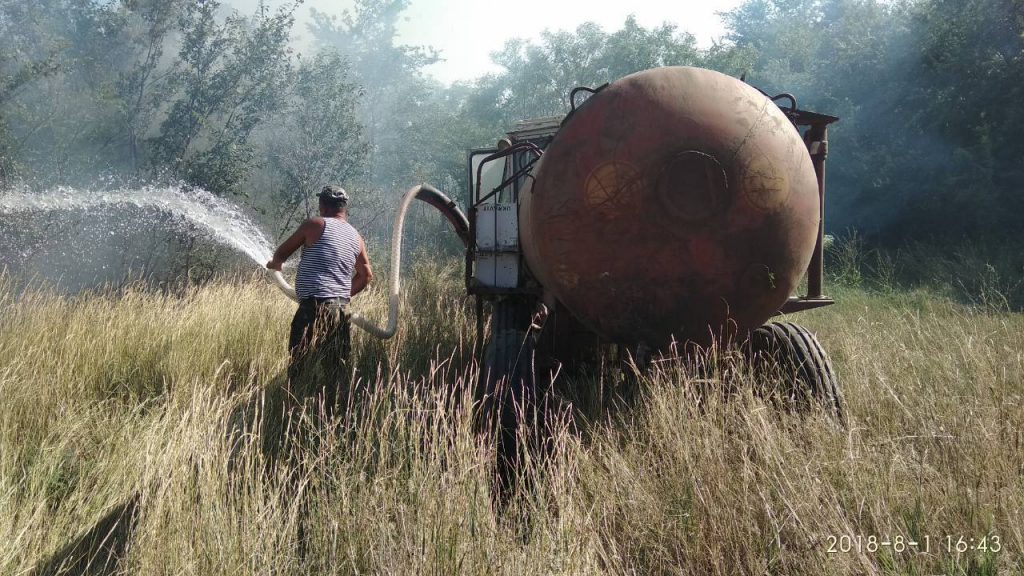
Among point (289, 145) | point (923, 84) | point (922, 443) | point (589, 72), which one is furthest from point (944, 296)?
point (589, 72)

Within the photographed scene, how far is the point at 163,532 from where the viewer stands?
6.97 ft

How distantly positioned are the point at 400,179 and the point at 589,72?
9.49 metres

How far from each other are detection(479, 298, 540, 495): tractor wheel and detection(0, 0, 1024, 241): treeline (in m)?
8.72

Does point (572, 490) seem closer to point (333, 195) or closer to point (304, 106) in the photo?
point (333, 195)

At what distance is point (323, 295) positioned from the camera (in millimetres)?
4488

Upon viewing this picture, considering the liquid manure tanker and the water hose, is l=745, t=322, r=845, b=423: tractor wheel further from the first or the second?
the water hose

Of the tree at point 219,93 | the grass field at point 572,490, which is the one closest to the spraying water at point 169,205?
the tree at point 219,93

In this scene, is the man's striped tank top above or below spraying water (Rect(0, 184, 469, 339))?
below

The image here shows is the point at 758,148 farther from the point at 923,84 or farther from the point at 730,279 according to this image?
the point at 923,84

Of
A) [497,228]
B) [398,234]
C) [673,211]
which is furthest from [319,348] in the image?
[673,211]

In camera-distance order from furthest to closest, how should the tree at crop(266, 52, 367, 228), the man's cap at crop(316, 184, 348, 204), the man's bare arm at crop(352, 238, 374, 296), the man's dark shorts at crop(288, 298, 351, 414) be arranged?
the tree at crop(266, 52, 367, 228) → the man's bare arm at crop(352, 238, 374, 296) → the man's cap at crop(316, 184, 348, 204) → the man's dark shorts at crop(288, 298, 351, 414)

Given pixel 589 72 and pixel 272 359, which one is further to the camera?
pixel 589 72

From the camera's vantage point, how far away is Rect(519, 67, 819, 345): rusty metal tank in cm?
265

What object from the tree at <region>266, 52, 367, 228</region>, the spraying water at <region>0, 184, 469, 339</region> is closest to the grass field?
the spraying water at <region>0, 184, 469, 339</region>
